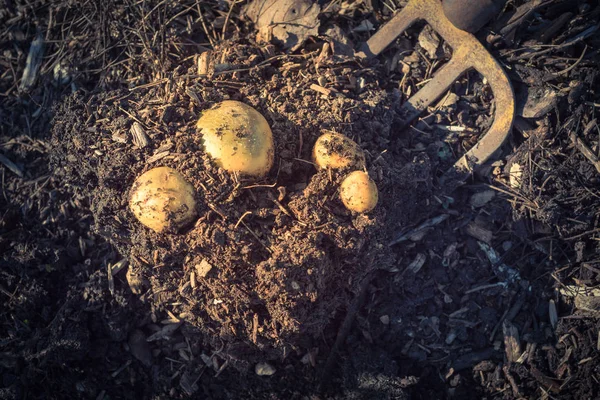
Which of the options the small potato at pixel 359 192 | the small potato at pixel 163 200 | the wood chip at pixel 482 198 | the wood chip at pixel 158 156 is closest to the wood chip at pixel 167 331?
the small potato at pixel 163 200

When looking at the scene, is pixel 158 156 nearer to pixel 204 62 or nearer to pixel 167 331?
pixel 204 62

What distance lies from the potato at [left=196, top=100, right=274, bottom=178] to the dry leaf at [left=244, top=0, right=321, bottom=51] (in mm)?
838

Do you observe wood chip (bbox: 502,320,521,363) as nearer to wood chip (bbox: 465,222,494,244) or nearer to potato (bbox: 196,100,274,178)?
wood chip (bbox: 465,222,494,244)

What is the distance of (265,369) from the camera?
8.35ft

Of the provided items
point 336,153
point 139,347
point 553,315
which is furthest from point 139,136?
point 553,315

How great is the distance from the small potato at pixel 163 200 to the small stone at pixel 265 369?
1.05m

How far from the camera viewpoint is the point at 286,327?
89.4 inches

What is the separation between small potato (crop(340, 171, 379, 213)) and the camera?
2145mm

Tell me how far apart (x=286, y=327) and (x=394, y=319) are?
801 millimetres

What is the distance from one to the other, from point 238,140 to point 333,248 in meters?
0.80

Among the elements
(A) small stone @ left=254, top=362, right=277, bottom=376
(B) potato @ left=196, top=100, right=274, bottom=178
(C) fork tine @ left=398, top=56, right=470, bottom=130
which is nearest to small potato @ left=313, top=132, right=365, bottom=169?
(B) potato @ left=196, top=100, right=274, bottom=178

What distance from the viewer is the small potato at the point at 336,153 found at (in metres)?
2.22

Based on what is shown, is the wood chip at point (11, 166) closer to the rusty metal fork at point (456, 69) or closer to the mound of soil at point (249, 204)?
the mound of soil at point (249, 204)

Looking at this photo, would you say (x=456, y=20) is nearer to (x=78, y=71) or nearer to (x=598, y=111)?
(x=598, y=111)
